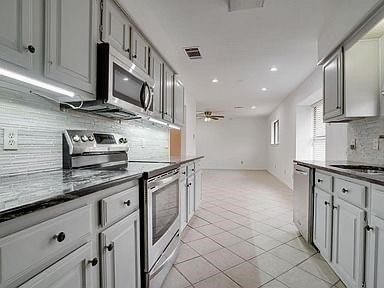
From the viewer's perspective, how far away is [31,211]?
662 mm

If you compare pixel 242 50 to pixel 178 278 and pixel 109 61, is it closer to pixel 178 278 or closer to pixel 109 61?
pixel 109 61

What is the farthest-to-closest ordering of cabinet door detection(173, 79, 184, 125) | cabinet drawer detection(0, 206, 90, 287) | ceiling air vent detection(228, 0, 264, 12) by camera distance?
1. cabinet door detection(173, 79, 184, 125)
2. ceiling air vent detection(228, 0, 264, 12)
3. cabinet drawer detection(0, 206, 90, 287)

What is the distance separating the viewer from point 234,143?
1132 centimetres

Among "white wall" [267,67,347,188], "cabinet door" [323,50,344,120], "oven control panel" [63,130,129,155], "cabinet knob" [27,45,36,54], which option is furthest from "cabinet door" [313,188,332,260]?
"cabinet knob" [27,45,36,54]

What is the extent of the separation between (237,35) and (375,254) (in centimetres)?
278

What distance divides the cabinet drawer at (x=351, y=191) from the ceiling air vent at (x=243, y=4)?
6.07 feet

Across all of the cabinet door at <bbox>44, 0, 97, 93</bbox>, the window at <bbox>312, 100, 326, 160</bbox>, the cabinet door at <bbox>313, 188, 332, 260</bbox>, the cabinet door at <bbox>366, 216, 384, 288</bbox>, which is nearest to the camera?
the cabinet door at <bbox>44, 0, 97, 93</bbox>

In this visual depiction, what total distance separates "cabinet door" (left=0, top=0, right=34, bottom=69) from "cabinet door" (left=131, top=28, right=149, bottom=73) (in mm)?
1099

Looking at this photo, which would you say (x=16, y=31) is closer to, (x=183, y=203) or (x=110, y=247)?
(x=110, y=247)

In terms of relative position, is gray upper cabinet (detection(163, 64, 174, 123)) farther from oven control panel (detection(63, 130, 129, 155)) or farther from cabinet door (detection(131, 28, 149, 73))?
oven control panel (detection(63, 130, 129, 155))

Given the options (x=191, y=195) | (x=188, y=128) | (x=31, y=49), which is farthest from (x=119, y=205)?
(x=188, y=128)

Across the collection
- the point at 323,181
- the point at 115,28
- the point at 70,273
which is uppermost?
the point at 115,28

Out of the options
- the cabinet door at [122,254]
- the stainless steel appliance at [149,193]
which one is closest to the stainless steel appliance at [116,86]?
the stainless steel appliance at [149,193]

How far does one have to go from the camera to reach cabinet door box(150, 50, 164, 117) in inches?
101
